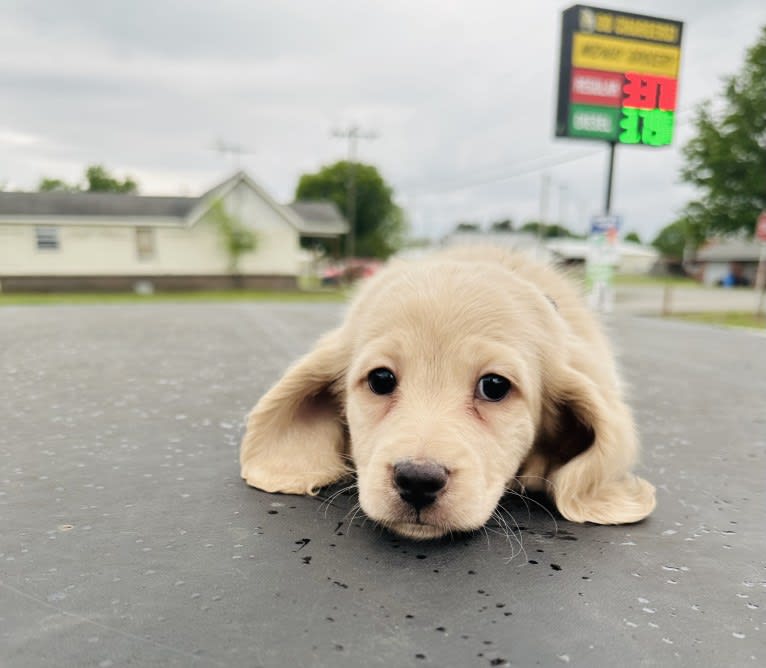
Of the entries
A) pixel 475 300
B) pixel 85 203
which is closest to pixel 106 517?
pixel 475 300

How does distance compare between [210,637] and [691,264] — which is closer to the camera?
[210,637]

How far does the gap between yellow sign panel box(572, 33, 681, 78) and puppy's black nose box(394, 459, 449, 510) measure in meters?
15.3

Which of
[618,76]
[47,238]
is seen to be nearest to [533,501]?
[618,76]

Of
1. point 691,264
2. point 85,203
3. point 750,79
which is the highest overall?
point 750,79

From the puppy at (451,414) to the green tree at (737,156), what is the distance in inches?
1241

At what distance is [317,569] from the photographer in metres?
1.35

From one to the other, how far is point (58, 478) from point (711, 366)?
4653mm

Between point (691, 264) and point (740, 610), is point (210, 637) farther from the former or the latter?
point (691, 264)

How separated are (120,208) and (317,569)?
111ft

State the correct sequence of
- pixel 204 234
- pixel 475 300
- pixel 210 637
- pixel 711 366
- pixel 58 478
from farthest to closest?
pixel 204 234, pixel 711 366, pixel 475 300, pixel 58 478, pixel 210 637

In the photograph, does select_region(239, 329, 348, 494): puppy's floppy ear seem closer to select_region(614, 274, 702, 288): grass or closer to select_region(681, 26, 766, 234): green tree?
select_region(681, 26, 766, 234): green tree

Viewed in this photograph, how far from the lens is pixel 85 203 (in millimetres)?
30828

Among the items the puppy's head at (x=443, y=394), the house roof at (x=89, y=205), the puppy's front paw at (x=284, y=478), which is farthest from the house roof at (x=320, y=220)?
the puppy's front paw at (x=284, y=478)

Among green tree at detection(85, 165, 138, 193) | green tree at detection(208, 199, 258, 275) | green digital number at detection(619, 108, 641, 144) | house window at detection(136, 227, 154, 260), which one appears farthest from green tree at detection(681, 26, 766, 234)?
green tree at detection(85, 165, 138, 193)
